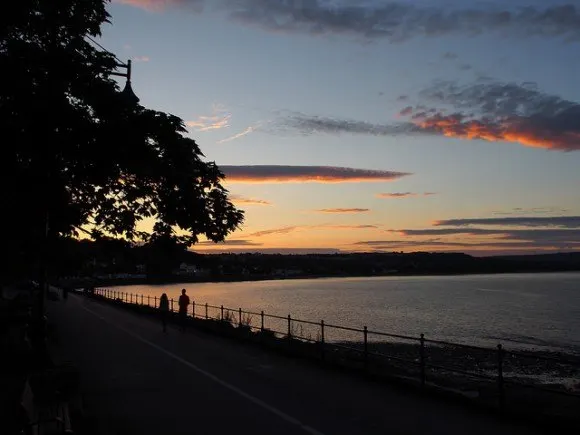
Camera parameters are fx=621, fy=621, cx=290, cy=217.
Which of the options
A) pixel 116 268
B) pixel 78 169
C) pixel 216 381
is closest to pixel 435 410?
pixel 216 381

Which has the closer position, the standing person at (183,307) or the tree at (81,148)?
the tree at (81,148)

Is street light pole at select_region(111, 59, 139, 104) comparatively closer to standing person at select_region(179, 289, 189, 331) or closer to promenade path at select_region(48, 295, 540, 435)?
promenade path at select_region(48, 295, 540, 435)

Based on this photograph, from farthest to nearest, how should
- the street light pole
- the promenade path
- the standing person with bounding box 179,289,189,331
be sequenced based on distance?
1. the standing person with bounding box 179,289,189,331
2. the street light pole
3. the promenade path

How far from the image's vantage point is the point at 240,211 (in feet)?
47.5

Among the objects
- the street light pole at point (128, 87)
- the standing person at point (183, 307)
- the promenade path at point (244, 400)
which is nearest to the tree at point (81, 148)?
the street light pole at point (128, 87)

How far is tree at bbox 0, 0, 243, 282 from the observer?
1064 cm

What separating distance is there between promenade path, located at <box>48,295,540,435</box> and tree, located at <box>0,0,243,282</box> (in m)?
3.34

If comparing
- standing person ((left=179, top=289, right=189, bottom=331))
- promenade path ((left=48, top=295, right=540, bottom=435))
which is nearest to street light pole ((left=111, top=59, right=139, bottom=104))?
promenade path ((left=48, top=295, right=540, bottom=435))

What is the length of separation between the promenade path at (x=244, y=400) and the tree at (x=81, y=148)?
11.0 ft

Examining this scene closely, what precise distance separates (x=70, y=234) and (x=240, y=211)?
19.0 ft

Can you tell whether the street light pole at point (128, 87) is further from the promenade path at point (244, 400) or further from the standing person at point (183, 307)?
the standing person at point (183, 307)

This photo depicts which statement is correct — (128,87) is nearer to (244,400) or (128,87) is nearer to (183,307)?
(244,400)

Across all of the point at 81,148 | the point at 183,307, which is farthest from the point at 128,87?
the point at 183,307

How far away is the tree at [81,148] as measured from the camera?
1064 centimetres
